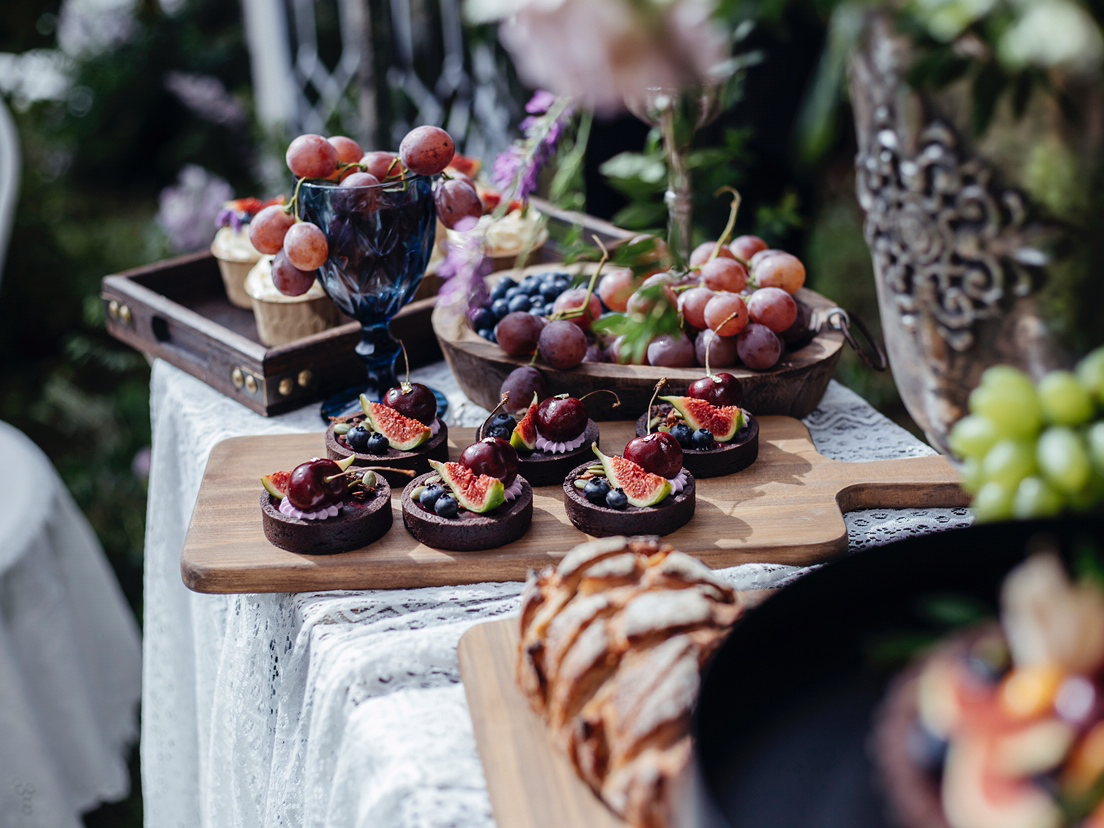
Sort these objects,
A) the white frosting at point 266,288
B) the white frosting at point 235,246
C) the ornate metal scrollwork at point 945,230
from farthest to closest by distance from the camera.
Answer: the white frosting at point 235,246, the white frosting at point 266,288, the ornate metal scrollwork at point 945,230

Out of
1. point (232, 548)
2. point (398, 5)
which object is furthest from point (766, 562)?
point (398, 5)

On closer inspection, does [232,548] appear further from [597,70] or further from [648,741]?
[597,70]

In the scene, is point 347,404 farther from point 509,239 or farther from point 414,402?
point 509,239

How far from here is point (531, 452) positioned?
1.08 metres

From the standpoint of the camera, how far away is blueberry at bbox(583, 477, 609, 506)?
977mm

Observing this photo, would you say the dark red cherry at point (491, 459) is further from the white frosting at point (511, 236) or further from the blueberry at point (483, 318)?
the white frosting at point (511, 236)

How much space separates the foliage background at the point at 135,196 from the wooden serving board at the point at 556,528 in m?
0.32

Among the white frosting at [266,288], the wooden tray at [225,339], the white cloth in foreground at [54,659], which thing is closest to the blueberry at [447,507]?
the wooden tray at [225,339]

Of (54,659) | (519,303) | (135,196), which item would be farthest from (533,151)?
(135,196)

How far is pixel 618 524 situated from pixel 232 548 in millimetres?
357

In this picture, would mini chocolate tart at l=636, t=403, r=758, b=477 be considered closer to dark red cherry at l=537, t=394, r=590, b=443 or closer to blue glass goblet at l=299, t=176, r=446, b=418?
dark red cherry at l=537, t=394, r=590, b=443

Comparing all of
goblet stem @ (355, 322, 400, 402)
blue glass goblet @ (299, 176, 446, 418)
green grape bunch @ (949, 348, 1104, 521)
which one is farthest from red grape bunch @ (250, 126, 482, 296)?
green grape bunch @ (949, 348, 1104, 521)

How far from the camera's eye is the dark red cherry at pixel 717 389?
3.69 feet

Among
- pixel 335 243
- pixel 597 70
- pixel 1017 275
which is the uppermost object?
pixel 597 70
